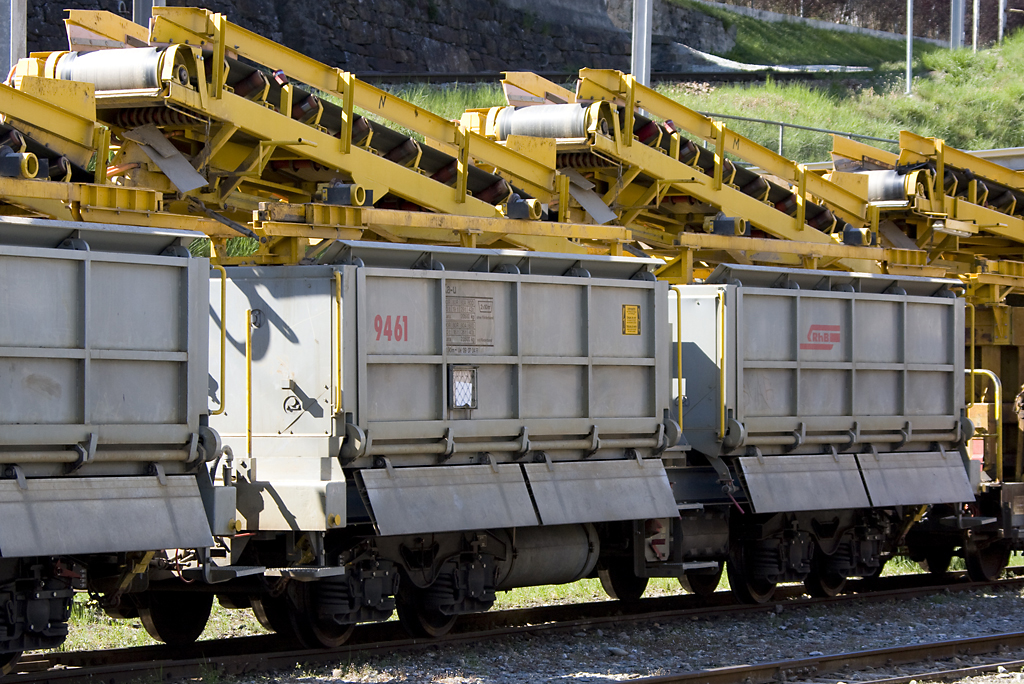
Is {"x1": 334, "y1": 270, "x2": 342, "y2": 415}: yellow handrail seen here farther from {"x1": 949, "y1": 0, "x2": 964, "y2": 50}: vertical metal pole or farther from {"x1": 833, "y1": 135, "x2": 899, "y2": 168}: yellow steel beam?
{"x1": 949, "y1": 0, "x2": 964, "y2": 50}: vertical metal pole

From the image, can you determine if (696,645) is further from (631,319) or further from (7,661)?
(7,661)

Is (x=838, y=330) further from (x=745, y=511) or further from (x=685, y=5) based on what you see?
(x=685, y=5)

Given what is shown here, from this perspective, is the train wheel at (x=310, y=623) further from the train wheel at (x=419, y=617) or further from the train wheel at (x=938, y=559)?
the train wheel at (x=938, y=559)

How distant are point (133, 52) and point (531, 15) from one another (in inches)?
1324

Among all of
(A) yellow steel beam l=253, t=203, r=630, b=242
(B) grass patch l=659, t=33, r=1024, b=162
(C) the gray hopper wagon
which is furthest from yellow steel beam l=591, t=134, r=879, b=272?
(B) grass patch l=659, t=33, r=1024, b=162

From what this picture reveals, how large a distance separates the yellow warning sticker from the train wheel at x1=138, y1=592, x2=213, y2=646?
406cm

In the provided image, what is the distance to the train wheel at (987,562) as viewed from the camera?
603 inches

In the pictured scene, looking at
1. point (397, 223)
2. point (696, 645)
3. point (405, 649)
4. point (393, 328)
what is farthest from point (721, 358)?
point (405, 649)

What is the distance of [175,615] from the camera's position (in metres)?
10.7

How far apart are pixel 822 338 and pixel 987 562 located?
420cm

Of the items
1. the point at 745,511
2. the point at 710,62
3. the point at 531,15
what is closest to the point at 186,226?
the point at 745,511

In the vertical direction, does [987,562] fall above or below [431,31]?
below

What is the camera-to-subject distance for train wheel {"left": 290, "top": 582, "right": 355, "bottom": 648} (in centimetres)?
1016

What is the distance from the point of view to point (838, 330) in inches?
529
